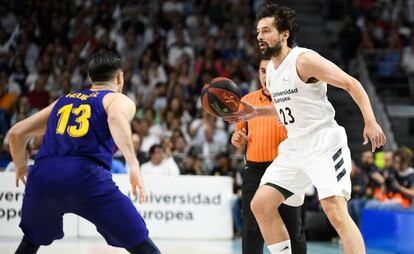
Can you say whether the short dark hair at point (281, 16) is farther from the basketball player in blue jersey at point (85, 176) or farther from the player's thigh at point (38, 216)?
the player's thigh at point (38, 216)

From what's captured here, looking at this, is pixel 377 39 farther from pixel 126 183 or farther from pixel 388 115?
pixel 126 183

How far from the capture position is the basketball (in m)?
5.91

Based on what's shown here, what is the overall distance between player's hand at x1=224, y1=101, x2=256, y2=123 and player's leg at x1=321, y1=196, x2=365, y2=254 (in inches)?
37.5

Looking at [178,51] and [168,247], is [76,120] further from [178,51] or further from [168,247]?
[178,51]

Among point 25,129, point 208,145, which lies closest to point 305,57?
point 25,129

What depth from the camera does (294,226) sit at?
6.19 meters

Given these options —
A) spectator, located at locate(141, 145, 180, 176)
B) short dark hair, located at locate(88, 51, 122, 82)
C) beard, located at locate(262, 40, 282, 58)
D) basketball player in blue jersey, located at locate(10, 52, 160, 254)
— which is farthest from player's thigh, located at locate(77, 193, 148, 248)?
spectator, located at locate(141, 145, 180, 176)

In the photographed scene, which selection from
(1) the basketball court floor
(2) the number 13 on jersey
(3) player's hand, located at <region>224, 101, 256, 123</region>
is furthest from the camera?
(1) the basketball court floor

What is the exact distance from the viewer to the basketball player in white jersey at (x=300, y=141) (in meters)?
5.23

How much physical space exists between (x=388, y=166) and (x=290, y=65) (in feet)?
21.3

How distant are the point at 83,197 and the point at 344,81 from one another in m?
1.95

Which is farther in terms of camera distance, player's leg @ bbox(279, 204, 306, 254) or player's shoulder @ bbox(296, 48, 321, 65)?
player's leg @ bbox(279, 204, 306, 254)

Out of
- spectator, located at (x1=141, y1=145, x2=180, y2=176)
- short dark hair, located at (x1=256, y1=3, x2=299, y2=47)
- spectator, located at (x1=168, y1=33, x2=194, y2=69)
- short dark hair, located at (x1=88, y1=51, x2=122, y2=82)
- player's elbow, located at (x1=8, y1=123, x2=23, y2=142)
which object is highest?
spectator, located at (x1=168, y1=33, x2=194, y2=69)

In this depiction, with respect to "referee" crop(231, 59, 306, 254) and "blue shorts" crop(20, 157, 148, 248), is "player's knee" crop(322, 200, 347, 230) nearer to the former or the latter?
"referee" crop(231, 59, 306, 254)
